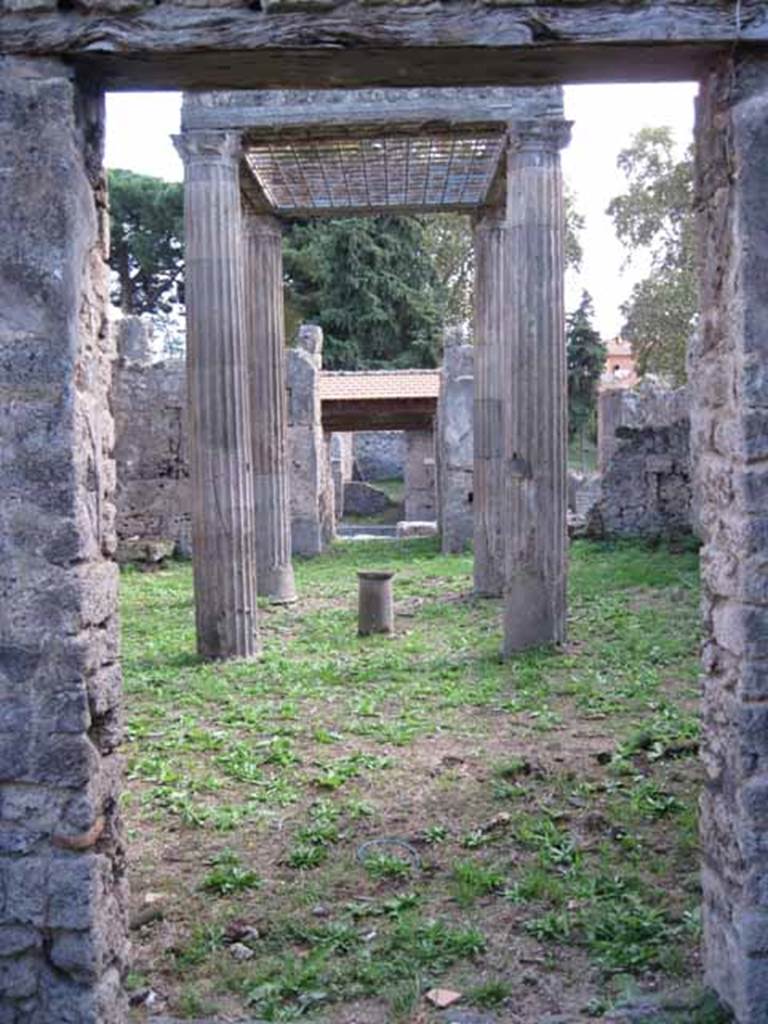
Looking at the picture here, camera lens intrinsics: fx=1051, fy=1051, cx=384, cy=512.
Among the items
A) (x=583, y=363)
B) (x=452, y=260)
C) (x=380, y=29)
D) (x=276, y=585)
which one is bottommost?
(x=276, y=585)

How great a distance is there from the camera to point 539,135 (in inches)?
351

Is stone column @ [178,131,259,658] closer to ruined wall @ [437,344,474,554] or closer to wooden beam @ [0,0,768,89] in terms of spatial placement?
wooden beam @ [0,0,768,89]

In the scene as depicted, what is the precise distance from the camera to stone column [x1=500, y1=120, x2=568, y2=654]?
8.88 metres

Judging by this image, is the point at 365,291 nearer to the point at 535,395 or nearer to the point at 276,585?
the point at 276,585

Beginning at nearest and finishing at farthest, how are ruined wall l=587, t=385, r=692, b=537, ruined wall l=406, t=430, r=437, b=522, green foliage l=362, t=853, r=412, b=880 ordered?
green foliage l=362, t=853, r=412, b=880 < ruined wall l=587, t=385, r=692, b=537 < ruined wall l=406, t=430, r=437, b=522

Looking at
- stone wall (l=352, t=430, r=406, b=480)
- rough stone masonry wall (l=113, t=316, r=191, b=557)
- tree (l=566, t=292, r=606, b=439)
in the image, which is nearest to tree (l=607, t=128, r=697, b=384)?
tree (l=566, t=292, r=606, b=439)

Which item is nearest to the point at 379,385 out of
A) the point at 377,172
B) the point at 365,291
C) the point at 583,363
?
the point at 365,291

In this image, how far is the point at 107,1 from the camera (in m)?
3.07

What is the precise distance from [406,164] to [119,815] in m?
8.36

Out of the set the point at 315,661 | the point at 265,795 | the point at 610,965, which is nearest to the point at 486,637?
the point at 315,661

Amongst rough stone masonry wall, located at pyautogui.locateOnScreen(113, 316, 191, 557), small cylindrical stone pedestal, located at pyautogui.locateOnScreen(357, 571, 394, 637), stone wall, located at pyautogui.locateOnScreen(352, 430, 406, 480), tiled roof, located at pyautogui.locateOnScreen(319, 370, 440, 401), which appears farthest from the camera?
stone wall, located at pyautogui.locateOnScreen(352, 430, 406, 480)

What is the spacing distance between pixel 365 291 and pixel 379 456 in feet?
21.9

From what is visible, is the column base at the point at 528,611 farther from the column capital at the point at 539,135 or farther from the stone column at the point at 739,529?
the stone column at the point at 739,529

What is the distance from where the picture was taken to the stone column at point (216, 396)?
9.05m
